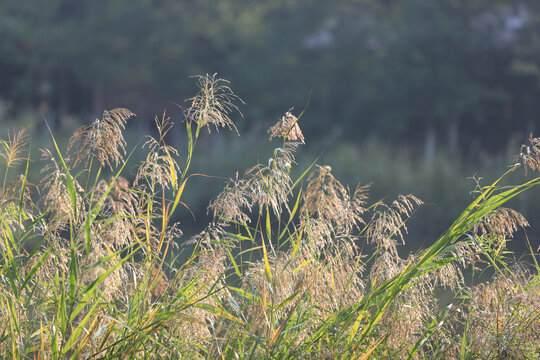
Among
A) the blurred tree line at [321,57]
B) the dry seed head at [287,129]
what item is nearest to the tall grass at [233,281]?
the dry seed head at [287,129]

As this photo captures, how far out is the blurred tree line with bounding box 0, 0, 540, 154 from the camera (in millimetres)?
16750

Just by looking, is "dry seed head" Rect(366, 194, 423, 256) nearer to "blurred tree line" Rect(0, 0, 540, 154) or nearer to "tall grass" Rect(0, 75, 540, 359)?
"tall grass" Rect(0, 75, 540, 359)

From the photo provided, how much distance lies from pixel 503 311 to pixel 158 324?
1.03m

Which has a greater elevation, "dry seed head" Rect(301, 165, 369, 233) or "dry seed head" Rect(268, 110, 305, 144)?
"dry seed head" Rect(268, 110, 305, 144)

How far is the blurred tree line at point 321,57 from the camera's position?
16750mm

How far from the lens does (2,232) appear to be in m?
1.75

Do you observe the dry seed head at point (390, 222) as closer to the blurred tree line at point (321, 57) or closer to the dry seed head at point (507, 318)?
the dry seed head at point (507, 318)

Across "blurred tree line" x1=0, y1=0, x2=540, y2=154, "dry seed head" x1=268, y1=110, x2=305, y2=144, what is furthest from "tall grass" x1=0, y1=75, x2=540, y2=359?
"blurred tree line" x1=0, y1=0, x2=540, y2=154

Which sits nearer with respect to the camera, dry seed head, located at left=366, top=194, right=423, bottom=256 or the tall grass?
the tall grass

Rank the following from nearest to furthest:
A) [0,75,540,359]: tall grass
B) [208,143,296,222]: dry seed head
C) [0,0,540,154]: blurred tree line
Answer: [0,75,540,359]: tall grass
[208,143,296,222]: dry seed head
[0,0,540,154]: blurred tree line

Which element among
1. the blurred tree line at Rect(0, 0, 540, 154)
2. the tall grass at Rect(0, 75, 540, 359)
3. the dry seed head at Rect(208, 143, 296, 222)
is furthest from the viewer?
the blurred tree line at Rect(0, 0, 540, 154)

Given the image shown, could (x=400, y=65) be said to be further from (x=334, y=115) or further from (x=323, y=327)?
(x=323, y=327)

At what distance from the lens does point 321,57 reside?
1934 centimetres

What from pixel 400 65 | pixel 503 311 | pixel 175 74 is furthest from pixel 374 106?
pixel 503 311
